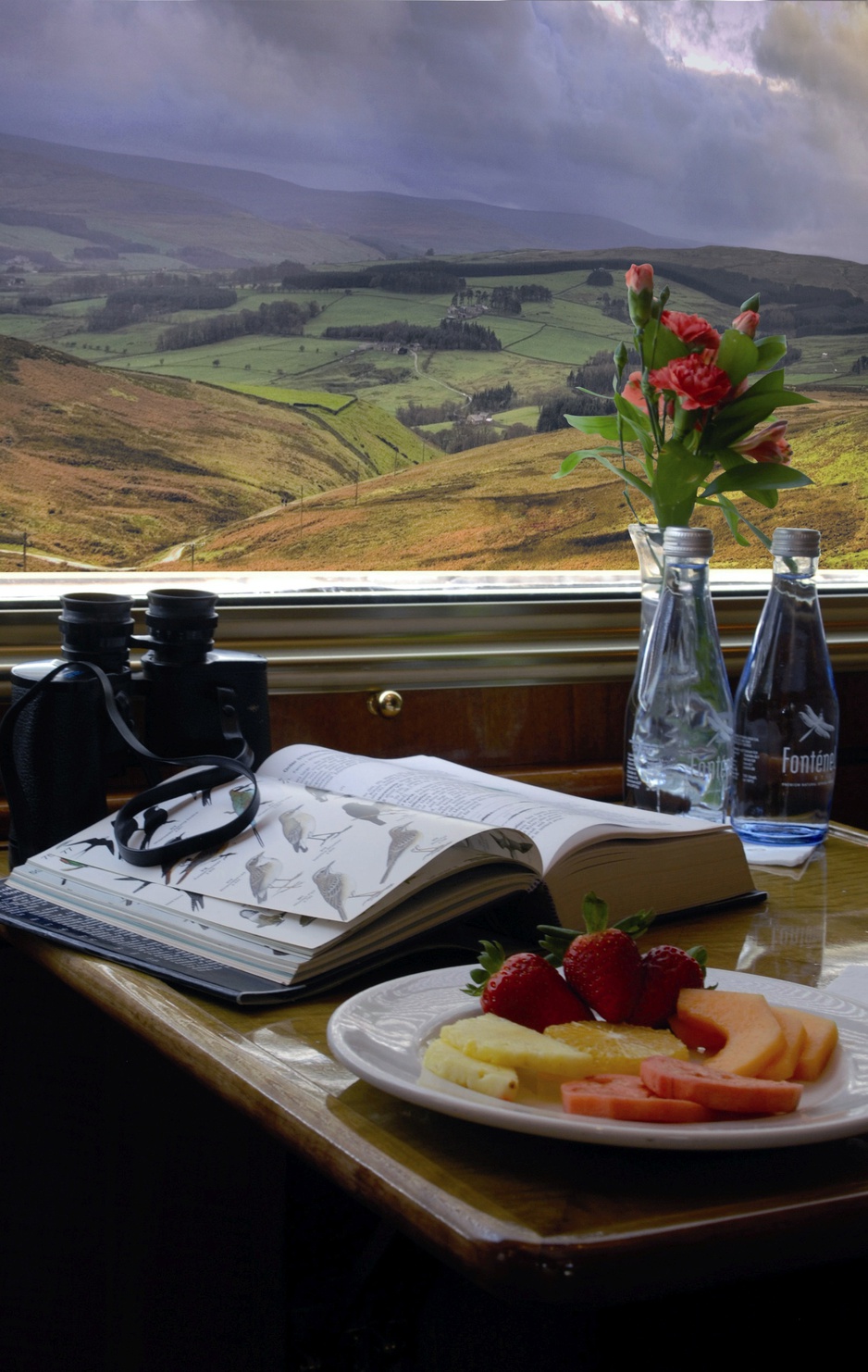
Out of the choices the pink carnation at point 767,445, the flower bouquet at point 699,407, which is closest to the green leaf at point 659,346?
the flower bouquet at point 699,407

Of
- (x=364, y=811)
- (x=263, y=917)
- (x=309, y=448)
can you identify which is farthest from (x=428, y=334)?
(x=263, y=917)

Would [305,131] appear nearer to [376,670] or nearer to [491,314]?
[491,314]

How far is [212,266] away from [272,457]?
0.80ft

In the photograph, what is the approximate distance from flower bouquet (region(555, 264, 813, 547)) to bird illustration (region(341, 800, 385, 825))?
1.57 feet

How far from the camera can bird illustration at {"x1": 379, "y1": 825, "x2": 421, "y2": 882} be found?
0.76 metres

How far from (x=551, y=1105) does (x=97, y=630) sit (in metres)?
0.65

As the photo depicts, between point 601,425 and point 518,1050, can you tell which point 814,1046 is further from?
point 601,425

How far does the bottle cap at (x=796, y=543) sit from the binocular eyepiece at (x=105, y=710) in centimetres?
47

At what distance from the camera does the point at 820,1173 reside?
18.9 inches

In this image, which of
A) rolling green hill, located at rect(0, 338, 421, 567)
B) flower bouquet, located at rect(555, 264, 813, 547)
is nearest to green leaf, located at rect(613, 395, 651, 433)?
flower bouquet, located at rect(555, 264, 813, 547)

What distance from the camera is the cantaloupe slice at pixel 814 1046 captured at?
1.76ft

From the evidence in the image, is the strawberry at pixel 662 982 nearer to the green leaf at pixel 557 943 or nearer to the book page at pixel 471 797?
the green leaf at pixel 557 943

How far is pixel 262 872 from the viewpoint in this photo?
0.81 m

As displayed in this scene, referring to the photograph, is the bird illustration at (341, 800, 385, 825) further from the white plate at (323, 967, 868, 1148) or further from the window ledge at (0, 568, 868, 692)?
the window ledge at (0, 568, 868, 692)
